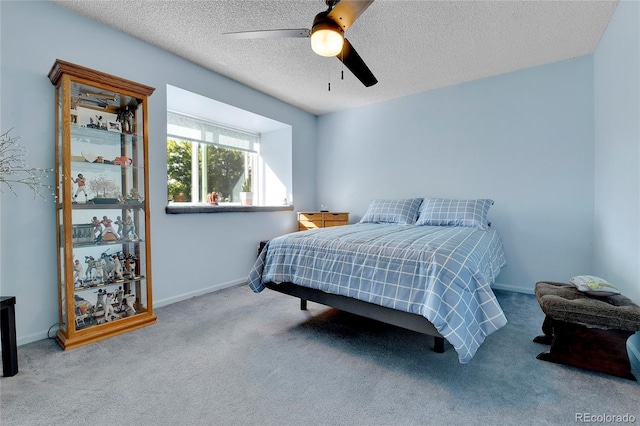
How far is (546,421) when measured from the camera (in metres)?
1.28

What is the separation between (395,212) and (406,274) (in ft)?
6.27

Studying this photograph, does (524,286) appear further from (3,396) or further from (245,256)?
(3,396)

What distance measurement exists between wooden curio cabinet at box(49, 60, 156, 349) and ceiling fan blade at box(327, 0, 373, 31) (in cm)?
167

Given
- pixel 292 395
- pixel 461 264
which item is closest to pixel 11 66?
pixel 292 395

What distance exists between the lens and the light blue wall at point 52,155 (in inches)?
79.0

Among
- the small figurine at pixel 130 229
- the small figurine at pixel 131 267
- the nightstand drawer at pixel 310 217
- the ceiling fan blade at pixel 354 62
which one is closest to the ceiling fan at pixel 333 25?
the ceiling fan blade at pixel 354 62

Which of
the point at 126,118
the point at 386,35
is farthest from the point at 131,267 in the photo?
the point at 386,35

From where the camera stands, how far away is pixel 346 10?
1645 mm

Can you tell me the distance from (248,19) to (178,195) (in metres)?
2.22

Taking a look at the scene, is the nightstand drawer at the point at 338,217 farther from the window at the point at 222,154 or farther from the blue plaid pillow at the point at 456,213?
the blue plaid pillow at the point at 456,213

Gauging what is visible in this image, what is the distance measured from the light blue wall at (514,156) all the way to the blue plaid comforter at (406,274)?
119 cm

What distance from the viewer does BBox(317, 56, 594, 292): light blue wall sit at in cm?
294

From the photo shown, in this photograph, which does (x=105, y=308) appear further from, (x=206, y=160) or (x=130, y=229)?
(x=206, y=160)

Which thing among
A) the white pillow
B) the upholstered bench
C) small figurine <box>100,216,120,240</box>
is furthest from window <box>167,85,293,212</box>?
the white pillow
